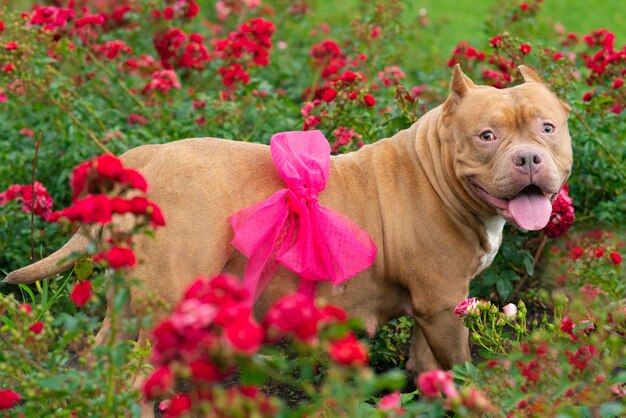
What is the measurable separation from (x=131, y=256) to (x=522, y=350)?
1.40m

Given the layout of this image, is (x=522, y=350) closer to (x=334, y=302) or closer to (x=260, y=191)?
(x=334, y=302)

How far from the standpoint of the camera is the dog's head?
3281 mm

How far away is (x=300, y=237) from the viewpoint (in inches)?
136

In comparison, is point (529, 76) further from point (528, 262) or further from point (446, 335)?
point (446, 335)

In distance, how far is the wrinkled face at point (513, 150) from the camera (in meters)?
3.28

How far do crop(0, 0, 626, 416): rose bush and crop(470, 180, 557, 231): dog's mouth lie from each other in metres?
0.36

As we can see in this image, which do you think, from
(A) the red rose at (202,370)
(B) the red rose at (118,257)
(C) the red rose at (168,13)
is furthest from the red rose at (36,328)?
(C) the red rose at (168,13)

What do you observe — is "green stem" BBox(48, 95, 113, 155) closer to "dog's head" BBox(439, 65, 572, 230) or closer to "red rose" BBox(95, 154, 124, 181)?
"dog's head" BBox(439, 65, 572, 230)

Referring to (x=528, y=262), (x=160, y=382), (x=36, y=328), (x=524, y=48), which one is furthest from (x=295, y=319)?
(x=524, y=48)

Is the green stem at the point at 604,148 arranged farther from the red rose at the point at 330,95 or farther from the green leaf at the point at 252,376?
the green leaf at the point at 252,376

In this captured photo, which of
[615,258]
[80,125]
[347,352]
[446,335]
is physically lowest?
[615,258]

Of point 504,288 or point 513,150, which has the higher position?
point 513,150

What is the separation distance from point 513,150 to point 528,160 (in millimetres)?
80

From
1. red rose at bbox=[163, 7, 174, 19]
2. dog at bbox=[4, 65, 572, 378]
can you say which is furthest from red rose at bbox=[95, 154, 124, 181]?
red rose at bbox=[163, 7, 174, 19]
